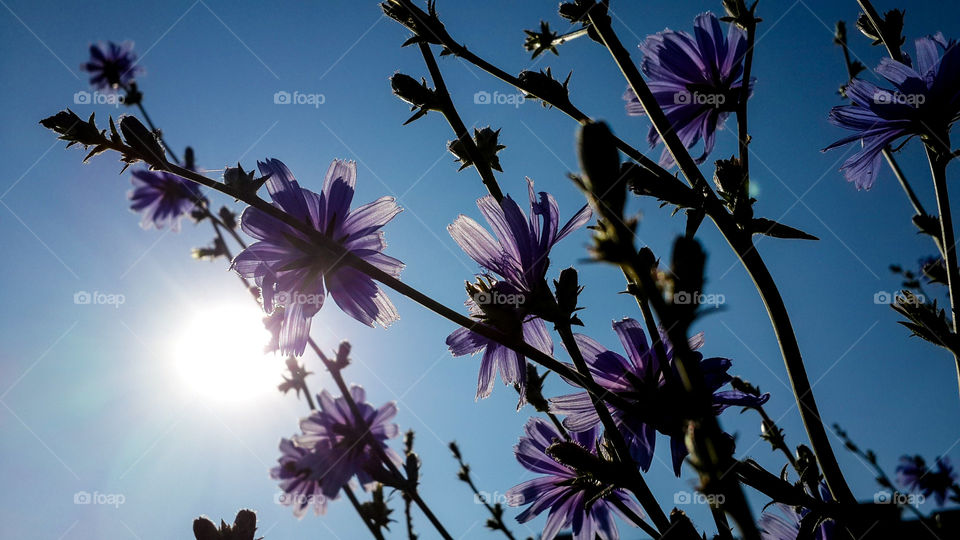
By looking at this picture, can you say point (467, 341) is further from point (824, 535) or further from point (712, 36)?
point (712, 36)

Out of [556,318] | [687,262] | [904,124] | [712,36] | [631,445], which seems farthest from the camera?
[712,36]

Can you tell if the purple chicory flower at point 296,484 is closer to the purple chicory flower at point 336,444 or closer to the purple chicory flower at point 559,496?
the purple chicory flower at point 336,444

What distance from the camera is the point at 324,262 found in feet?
5.01

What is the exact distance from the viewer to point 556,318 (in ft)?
3.59

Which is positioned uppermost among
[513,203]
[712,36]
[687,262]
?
[712,36]

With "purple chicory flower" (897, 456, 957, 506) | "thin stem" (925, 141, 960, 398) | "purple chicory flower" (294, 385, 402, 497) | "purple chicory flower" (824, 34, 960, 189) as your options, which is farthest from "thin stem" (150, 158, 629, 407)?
"purple chicory flower" (897, 456, 957, 506)

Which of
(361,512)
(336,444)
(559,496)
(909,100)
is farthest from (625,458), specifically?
(336,444)

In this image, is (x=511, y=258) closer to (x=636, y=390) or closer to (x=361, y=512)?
(x=636, y=390)

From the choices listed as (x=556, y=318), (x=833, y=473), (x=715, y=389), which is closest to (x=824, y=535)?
(x=833, y=473)

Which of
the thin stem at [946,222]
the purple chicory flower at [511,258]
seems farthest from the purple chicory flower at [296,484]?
the thin stem at [946,222]

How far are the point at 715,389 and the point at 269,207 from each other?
1087mm

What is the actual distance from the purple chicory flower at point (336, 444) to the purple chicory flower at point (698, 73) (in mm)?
2386

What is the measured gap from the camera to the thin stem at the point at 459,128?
1.43 meters

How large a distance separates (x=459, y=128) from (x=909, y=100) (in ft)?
4.07
